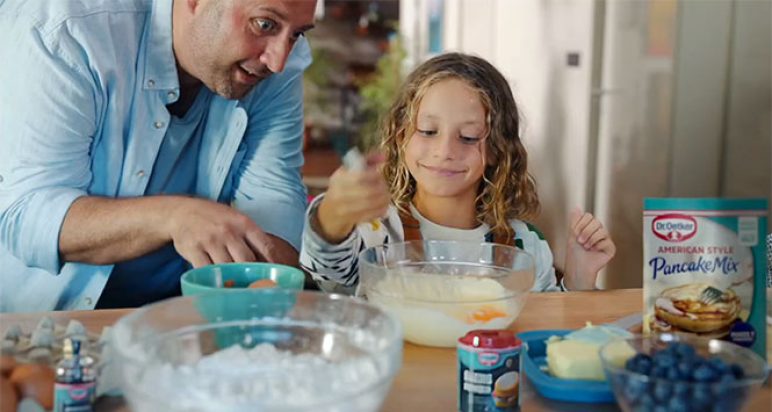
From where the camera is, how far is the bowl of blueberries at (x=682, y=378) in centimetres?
110

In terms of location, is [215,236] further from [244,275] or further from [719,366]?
[719,366]

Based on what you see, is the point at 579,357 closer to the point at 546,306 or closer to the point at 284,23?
the point at 546,306

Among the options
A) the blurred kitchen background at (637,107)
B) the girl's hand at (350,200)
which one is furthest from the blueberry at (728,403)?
the blurred kitchen background at (637,107)

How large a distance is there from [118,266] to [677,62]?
2.82 m

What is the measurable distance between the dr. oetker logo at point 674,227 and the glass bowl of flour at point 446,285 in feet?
0.86

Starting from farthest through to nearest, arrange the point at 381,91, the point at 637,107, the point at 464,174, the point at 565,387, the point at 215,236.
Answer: the point at 381,91 → the point at 637,107 → the point at 464,174 → the point at 215,236 → the point at 565,387

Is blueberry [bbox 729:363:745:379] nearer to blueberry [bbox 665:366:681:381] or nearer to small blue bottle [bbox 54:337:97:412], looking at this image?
blueberry [bbox 665:366:681:381]

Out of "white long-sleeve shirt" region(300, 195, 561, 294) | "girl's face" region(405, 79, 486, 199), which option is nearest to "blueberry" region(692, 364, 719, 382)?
"white long-sleeve shirt" region(300, 195, 561, 294)

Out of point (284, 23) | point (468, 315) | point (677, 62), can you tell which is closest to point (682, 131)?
point (677, 62)

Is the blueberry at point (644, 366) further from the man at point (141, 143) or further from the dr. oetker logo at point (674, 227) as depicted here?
the man at point (141, 143)

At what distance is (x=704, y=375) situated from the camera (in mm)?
1117

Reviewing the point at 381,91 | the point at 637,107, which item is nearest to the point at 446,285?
the point at 637,107

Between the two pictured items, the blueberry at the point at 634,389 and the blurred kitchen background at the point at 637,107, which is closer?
the blueberry at the point at 634,389

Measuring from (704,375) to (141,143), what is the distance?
1415mm
